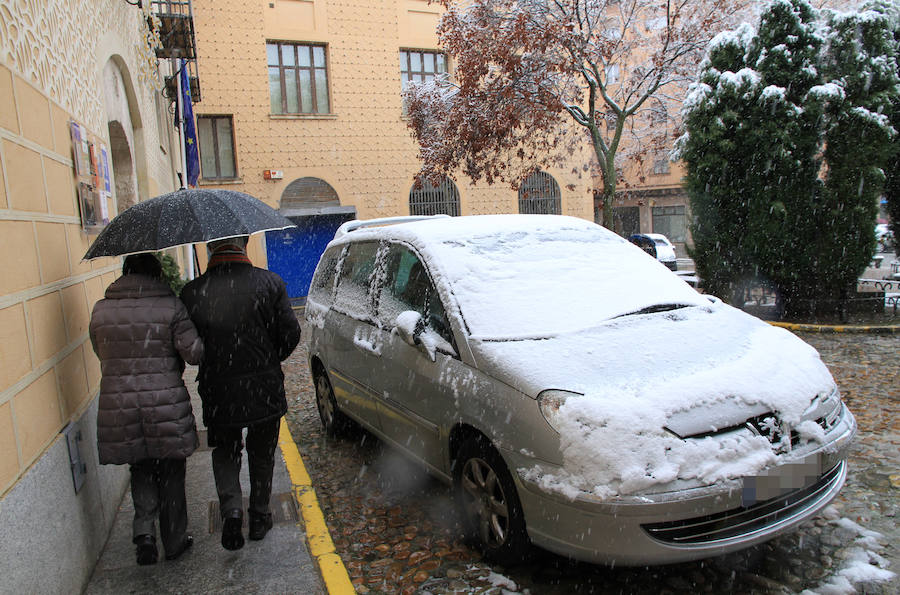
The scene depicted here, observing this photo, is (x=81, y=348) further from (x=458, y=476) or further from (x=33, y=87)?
(x=458, y=476)

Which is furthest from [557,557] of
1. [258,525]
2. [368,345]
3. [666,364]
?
[368,345]

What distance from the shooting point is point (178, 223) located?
328 cm

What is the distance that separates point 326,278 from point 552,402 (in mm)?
3240

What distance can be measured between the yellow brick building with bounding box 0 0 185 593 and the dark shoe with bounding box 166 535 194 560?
386mm

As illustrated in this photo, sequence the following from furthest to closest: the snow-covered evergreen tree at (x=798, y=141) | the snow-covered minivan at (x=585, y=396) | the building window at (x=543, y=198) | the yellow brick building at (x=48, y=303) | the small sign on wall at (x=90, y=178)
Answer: the building window at (x=543, y=198) < the snow-covered evergreen tree at (x=798, y=141) < the small sign on wall at (x=90, y=178) < the snow-covered minivan at (x=585, y=396) < the yellow brick building at (x=48, y=303)

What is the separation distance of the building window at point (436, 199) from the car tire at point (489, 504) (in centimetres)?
1750

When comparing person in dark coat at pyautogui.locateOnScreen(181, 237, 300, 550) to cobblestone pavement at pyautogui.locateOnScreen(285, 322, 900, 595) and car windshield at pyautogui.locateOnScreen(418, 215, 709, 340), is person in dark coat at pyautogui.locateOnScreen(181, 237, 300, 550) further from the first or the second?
car windshield at pyautogui.locateOnScreen(418, 215, 709, 340)

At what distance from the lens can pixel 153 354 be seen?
3170 millimetres

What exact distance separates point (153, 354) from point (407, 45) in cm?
1877

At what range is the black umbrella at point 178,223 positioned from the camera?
3.16 meters

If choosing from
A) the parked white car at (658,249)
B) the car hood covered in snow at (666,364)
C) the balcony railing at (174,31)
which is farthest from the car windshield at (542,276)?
the parked white car at (658,249)

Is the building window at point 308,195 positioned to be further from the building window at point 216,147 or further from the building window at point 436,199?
the building window at point 436,199

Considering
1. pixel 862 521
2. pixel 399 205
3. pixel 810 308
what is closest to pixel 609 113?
pixel 399 205

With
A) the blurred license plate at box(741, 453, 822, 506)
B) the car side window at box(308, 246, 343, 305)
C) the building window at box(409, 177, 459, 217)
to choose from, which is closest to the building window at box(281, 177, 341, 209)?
the building window at box(409, 177, 459, 217)
